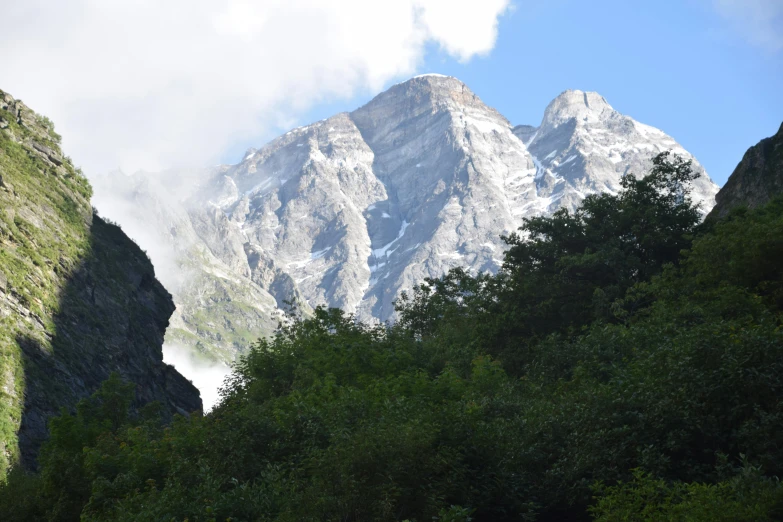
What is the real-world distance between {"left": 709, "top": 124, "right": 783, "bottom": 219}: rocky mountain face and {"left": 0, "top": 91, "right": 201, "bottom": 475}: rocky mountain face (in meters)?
36.6

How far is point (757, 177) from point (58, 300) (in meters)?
42.1

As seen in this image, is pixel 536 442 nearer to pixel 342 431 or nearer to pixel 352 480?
pixel 342 431

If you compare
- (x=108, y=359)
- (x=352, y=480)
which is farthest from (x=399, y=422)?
(x=108, y=359)

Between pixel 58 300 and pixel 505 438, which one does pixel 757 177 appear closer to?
pixel 505 438

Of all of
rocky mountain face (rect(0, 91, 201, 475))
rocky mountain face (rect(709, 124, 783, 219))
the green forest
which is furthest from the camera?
rocky mountain face (rect(709, 124, 783, 219))

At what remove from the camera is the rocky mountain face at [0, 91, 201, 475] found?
35.4 meters

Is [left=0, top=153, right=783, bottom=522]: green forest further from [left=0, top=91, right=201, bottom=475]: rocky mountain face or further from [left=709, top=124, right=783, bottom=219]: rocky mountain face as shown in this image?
[left=709, top=124, right=783, bottom=219]: rocky mountain face

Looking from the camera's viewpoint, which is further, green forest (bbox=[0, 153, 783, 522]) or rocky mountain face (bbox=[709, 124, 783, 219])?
rocky mountain face (bbox=[709, 124, 783, 219])

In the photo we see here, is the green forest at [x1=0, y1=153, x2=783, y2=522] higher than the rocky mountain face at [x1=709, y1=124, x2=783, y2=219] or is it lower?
lower

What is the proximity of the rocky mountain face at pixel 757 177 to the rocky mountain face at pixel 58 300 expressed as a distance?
3657cm

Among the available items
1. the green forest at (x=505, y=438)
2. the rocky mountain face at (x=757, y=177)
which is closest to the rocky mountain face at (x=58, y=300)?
the green forest at (x=505, y=438)

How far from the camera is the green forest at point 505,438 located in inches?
571

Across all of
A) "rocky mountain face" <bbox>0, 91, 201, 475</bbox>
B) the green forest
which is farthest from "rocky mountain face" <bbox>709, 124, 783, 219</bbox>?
"rocky mountain face" <bbox>0, 91, 201, 475</bbox>

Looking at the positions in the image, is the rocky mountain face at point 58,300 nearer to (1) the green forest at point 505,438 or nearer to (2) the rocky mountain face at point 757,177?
(1) the green forest at point 505,438
